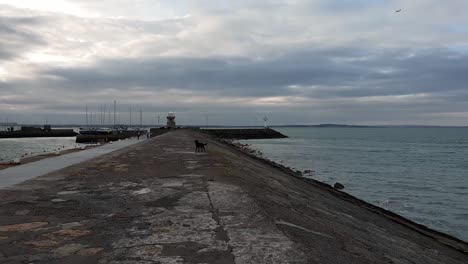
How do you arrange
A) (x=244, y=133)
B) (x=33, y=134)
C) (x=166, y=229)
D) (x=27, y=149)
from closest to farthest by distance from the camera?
(x=166, y=229), (x=27, y=149), (x=33, y=134), (x=244, y=133)

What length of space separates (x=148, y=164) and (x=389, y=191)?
13125 mm

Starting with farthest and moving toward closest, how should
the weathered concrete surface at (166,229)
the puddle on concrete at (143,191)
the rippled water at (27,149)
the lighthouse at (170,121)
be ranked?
1. the lighthouse at (170,121)
2. the rippled water at (27,149)
3. the puddle on concrete at (143,191)
4. the weathered concrete surface at (166,229)

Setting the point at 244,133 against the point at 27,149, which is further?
the point at 244,133

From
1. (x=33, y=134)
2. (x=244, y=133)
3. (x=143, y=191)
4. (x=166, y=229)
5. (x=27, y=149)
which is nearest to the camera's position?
(x=166, y=229)

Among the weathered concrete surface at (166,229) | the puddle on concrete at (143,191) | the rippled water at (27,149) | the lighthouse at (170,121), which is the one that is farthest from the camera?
the lighthouse at (170,121)

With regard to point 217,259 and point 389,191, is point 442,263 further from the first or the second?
point 389,191

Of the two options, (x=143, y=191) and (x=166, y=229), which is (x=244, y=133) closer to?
(x=143, y=191)

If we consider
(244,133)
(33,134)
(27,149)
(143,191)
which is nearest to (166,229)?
(143,191)

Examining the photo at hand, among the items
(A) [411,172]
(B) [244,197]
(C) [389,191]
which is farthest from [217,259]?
(A) [411,172]

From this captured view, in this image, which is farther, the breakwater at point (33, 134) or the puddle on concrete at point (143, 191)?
the breakwater at point (33, 134)

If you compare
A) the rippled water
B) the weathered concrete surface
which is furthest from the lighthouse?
the weathered concrete surface

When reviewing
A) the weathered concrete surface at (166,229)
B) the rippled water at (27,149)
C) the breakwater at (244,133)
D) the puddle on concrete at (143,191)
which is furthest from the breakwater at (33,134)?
the puddle on concrete at (143,191)

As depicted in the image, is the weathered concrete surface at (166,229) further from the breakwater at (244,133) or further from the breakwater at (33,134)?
the breakwater at (33,134)

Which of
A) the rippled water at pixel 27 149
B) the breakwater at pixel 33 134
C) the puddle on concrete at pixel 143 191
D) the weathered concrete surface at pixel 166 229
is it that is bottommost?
the rippled water at pixel 27 149
